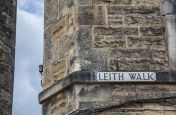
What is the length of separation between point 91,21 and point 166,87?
0.94 meters

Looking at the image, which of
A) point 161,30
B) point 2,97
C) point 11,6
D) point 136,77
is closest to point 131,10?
point 161,30

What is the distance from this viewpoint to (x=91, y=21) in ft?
17.6

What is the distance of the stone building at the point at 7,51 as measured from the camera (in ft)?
29.5

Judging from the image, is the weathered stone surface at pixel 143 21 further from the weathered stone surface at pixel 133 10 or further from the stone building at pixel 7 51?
the stone building at pixel 7 51

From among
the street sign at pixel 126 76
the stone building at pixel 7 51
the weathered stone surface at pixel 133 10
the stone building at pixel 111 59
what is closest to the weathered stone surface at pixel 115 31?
the stone building at pixel 111 59

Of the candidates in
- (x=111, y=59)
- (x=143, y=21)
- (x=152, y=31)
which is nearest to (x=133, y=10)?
(x=143, y=21)

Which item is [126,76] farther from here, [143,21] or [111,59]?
[143,21]

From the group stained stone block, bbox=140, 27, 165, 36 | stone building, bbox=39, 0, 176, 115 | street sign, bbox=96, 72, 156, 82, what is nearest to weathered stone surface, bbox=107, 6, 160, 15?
stone building, bbox=39, 0, 176, 115

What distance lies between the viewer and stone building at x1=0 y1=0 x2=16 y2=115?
354 inches

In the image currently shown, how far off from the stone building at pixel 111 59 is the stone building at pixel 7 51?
3439mm

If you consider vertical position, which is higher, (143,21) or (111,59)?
(143,21)

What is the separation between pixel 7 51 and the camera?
940 centimetres

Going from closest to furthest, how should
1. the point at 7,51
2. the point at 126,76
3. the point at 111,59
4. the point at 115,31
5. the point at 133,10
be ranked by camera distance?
the point at 126,76
the point at 111,59
the point at 115,31
the point at 133,10
the point at 7,51

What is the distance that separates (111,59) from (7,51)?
176 inches
